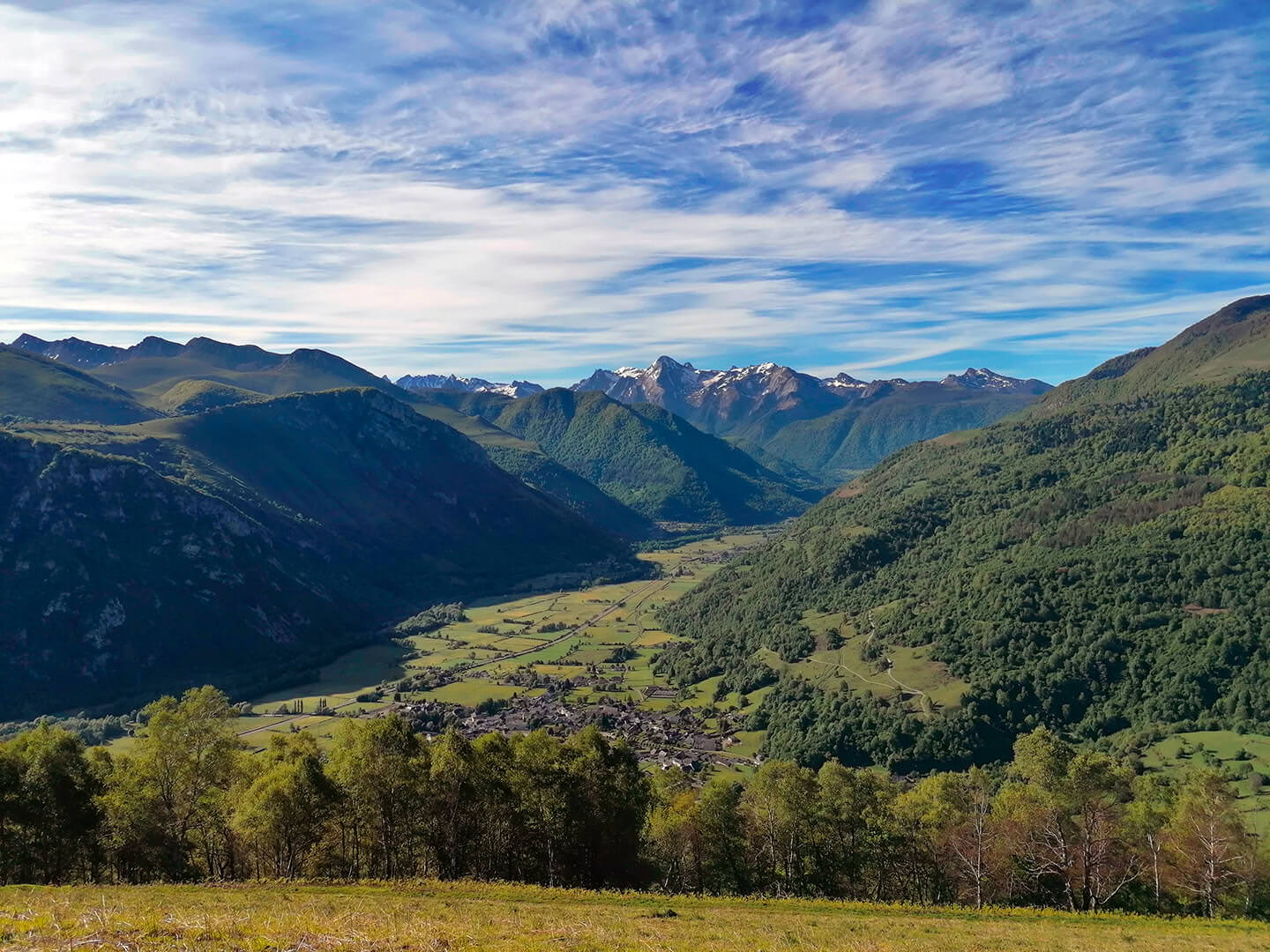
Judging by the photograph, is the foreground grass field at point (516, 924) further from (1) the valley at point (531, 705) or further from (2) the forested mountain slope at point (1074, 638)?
(2) the forested mountain slope at point (1074, 638)

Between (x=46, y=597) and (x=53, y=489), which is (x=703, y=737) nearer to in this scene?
(x=46, y=597)

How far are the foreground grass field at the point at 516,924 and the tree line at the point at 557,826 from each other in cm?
931

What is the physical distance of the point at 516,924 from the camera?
3238cm

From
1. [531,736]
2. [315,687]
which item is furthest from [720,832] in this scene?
[315,687]

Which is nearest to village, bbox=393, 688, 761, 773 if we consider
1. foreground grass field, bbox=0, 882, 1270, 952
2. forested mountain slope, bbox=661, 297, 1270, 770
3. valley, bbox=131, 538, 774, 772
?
valley, bbox=131, 538, 774, 772

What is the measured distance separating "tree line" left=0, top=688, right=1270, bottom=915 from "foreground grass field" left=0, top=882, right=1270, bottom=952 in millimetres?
9314

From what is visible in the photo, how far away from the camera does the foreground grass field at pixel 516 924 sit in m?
25.2

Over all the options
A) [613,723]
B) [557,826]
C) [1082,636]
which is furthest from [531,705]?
[1082,636]

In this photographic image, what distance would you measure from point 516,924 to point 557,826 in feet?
77.9

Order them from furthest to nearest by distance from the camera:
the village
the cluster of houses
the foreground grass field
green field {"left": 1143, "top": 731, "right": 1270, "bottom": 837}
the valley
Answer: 1. the valley
2. the cluster of houses
3. the village
4. green field {"left": 1143, "top": 731, "right": 1270, "bottom": 837}
5. the foreground grass field

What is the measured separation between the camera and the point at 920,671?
156m

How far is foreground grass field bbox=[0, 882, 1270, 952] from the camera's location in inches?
992

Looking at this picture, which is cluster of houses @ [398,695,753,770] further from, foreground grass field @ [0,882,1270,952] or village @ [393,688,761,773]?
foreground grass field @ [0,882,1270,952]

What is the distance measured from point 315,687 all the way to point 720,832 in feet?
493
